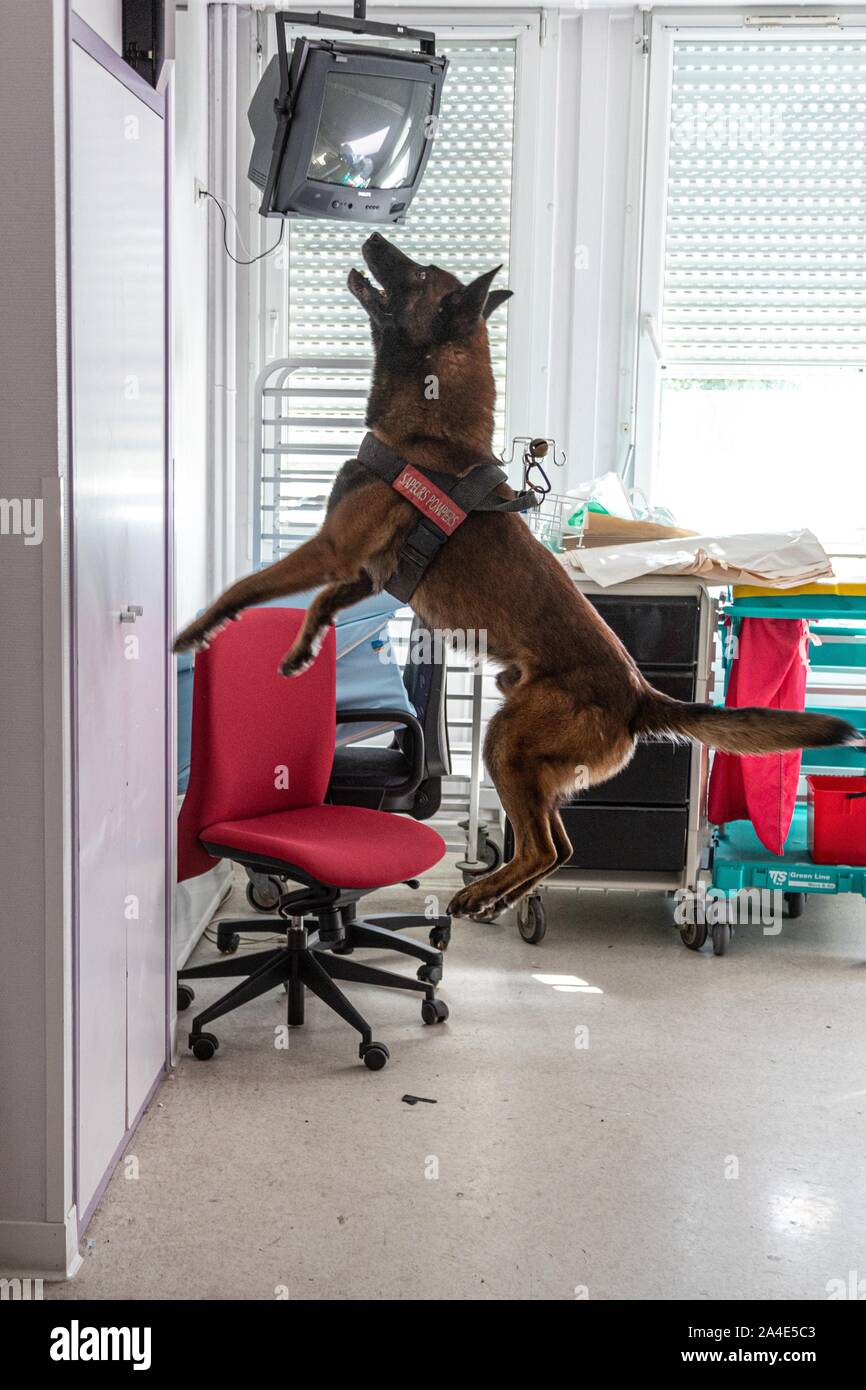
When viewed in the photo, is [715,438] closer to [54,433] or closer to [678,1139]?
[678,1139]

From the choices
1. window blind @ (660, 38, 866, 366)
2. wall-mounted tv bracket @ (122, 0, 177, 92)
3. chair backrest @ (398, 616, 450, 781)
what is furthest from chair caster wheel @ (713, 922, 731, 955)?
wall-mounted tv bracket @ (122, 0, 177, 92)

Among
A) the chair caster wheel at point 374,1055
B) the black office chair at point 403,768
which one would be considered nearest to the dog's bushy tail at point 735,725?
the chair caster wheel at point 374,1055

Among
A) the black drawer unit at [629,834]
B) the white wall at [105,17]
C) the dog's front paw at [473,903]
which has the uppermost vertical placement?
the white wall at [105,17]

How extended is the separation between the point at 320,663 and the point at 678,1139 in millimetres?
1541

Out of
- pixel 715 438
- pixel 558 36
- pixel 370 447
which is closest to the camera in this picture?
pixel 370 447

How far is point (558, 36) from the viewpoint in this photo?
15.4 ft

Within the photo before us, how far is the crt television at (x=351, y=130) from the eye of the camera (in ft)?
8.67

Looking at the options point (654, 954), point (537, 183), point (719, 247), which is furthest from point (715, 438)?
point (654, 954)

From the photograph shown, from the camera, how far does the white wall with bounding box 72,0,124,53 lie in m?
2.15

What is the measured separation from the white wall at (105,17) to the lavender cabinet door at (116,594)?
7 cm

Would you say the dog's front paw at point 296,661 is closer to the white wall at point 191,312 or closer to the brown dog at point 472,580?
the brown dog at point 472,580

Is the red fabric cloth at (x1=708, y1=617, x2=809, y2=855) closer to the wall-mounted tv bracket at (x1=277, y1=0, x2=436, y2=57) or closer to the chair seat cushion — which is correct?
the chair seat cushion

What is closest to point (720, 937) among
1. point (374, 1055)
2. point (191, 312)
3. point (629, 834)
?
point (629, 834)

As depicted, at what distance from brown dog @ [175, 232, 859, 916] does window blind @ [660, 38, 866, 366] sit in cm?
417
